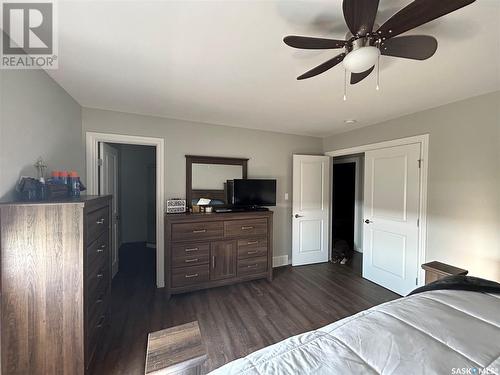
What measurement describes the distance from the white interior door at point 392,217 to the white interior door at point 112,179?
143 inches

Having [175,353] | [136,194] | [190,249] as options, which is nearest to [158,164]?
[190,249]

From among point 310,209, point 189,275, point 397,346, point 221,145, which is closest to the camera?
point 397,346

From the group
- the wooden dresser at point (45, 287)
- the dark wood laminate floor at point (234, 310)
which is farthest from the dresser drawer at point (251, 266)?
the wooden dresser at point (45, 287)

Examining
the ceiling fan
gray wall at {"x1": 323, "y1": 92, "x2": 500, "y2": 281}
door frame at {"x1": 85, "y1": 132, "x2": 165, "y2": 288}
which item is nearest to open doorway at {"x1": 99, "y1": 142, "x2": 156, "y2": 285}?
door frame at {"x1": 85, "y1": 132, "x2": 165, "y2": 288}

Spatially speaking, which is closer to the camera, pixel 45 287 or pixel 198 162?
pixel 45 287

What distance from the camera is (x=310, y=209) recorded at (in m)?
3.86

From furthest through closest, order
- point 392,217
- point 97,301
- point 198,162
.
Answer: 1. point 198,162
2. point 392,217
3. point 97,301

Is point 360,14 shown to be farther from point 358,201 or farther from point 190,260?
point 358,201

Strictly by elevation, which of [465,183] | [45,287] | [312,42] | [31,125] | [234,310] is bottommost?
[234,310]

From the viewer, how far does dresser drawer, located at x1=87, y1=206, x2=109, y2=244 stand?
5.08 ft

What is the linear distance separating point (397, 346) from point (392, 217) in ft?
8.33

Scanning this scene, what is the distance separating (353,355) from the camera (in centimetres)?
81

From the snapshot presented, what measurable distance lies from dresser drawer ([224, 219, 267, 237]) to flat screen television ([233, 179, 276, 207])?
1.21 feet

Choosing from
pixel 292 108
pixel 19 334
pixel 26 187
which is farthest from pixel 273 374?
pixel 292 108
